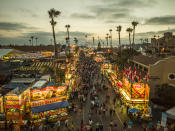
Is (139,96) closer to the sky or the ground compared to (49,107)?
closer to the sky

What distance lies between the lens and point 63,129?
1534cm

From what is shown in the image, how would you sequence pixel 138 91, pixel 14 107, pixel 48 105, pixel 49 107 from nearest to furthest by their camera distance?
1. pixel 14 107
2. pixel 138 91
3. pixel 49 107
4. pixel 48 105

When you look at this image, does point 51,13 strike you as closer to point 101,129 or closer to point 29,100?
point 29,100

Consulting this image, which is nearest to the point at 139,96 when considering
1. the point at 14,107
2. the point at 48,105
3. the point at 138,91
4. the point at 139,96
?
the point at 139,96

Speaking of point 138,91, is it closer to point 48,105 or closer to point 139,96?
point 139,96

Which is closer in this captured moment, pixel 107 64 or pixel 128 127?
pixel 128 127

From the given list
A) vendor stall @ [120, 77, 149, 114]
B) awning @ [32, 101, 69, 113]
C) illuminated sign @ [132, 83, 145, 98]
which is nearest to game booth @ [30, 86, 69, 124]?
awning @ [32, 101, 69, 113]

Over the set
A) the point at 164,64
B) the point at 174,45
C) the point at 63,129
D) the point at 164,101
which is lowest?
the point at 63,129

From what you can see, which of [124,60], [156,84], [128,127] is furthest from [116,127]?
[124,60]

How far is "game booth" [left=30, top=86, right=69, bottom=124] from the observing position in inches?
653

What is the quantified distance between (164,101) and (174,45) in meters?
51.8

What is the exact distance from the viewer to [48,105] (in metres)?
17.4

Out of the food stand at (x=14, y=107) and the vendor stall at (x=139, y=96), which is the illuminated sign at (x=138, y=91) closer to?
the vendor stall at (x=139, y=96)

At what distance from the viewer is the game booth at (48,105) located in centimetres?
1659
